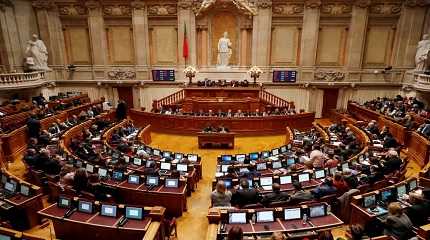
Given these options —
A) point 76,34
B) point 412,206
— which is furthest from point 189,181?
point 76,34

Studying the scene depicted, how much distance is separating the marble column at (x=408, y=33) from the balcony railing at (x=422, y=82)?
8.24 feet

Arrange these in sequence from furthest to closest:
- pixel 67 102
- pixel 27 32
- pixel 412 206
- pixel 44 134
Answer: pixel 27 32 < pixel 67 102 < pixel 44 134 < pixel 412 206

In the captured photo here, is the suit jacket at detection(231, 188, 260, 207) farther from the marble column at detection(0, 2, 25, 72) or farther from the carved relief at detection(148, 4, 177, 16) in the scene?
the marble column at detection(0, 2, 25, 72)

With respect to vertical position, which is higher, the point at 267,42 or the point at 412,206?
the point at 267,42

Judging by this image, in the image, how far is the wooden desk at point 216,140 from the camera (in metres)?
12.2

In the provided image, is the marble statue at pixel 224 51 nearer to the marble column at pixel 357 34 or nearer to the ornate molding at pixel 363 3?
the marble column at pixel 357 34

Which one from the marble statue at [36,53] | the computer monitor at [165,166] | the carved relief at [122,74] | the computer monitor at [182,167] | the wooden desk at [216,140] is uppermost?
the marble statue at [36,53]

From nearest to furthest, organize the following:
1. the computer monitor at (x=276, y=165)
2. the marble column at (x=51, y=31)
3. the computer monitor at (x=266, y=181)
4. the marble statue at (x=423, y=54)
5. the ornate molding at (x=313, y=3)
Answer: the computer monitor at (x=266, y=181) < the computer monitor at (x=276, y=165) < the marble statue at (x=423, y=54) < the ornate molding at (x=313, y=3) < the marble column at (x=51, y=31)

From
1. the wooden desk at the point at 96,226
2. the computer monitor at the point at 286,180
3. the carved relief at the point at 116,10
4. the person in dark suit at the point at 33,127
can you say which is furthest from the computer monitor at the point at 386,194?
the carved relief at the point at 116,10

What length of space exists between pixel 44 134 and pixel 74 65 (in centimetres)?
977

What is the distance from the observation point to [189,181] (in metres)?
8.05

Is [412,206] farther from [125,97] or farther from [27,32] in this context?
[27,32]

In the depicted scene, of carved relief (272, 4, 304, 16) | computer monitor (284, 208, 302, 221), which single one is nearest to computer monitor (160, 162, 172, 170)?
computer monitor (284, 208, 302, 221)

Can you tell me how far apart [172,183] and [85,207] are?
80.8 inches
